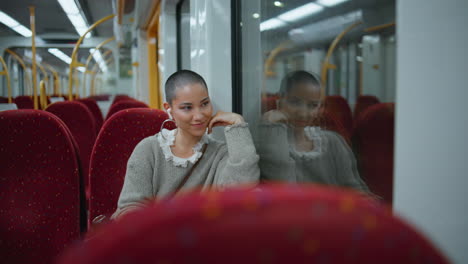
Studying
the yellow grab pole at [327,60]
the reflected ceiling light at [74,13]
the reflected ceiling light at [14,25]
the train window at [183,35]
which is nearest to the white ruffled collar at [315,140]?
the yellow grab pole at [327,60]

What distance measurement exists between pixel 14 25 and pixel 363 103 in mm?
10794

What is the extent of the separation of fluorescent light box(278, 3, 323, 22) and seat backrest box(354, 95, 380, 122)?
0.31 meters

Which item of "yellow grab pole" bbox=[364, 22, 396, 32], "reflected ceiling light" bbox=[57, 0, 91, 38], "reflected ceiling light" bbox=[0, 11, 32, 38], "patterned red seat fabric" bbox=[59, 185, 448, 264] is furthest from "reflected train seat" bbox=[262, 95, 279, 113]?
"reflected ceiling light" bbox=[0, 11, 32, 38]

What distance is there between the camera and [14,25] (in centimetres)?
981

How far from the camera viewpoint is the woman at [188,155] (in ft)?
4.58

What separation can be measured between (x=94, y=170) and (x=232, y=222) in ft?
4.77

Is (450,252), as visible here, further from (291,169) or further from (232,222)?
(291,169)

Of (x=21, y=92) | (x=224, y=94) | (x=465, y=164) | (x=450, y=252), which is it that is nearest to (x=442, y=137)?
(x=465, y=164)

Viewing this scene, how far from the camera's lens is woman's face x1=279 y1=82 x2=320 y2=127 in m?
1.18

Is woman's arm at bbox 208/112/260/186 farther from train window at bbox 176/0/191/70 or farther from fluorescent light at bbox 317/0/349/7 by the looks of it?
train window at bbox 176/0/191/70

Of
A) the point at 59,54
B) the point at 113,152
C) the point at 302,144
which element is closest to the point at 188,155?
the point at 113,152

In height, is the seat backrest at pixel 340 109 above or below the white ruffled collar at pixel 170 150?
above

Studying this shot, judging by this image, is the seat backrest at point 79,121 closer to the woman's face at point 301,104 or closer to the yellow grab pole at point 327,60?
the woman's face at point 301,104

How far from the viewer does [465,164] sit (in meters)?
0.62
